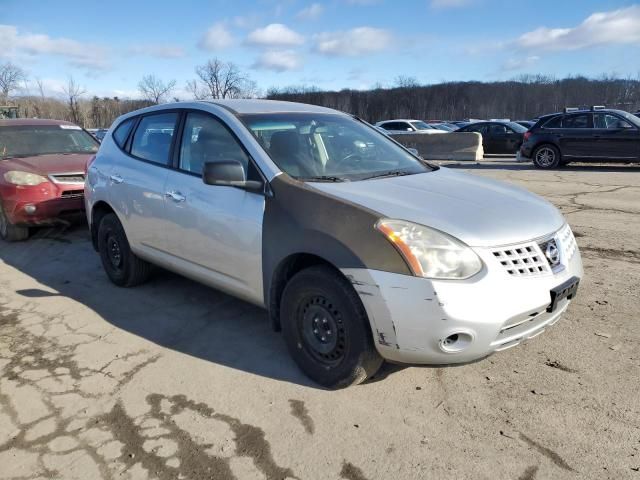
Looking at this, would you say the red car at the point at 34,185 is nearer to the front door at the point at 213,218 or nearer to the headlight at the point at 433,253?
the front door at the point at 213,218

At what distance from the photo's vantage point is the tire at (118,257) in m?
4.73

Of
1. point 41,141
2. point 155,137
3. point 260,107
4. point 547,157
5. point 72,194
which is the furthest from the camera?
point 547,157

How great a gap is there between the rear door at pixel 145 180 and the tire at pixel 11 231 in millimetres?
3106

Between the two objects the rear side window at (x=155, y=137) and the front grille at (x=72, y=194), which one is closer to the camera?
the rear side window at (x=155, y=137)

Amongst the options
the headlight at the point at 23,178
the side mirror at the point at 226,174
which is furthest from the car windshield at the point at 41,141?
the side mirror at the point at 226,174

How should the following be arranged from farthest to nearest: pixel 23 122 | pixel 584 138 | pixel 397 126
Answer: pixel 397 126 → pixel 584 138 → pixel 23 122

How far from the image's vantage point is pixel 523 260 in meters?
2.67

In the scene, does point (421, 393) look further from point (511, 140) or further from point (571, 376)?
point (511, 140)

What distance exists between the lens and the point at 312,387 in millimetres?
3078

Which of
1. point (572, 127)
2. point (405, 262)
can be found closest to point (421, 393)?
point (405, 262)

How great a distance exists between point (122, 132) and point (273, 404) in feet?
10.9

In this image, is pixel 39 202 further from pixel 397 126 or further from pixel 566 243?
pixel 397 126

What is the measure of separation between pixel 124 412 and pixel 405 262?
1819 mm

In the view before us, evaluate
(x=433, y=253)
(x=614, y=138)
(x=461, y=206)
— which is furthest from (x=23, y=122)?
(x=614, y=138)
